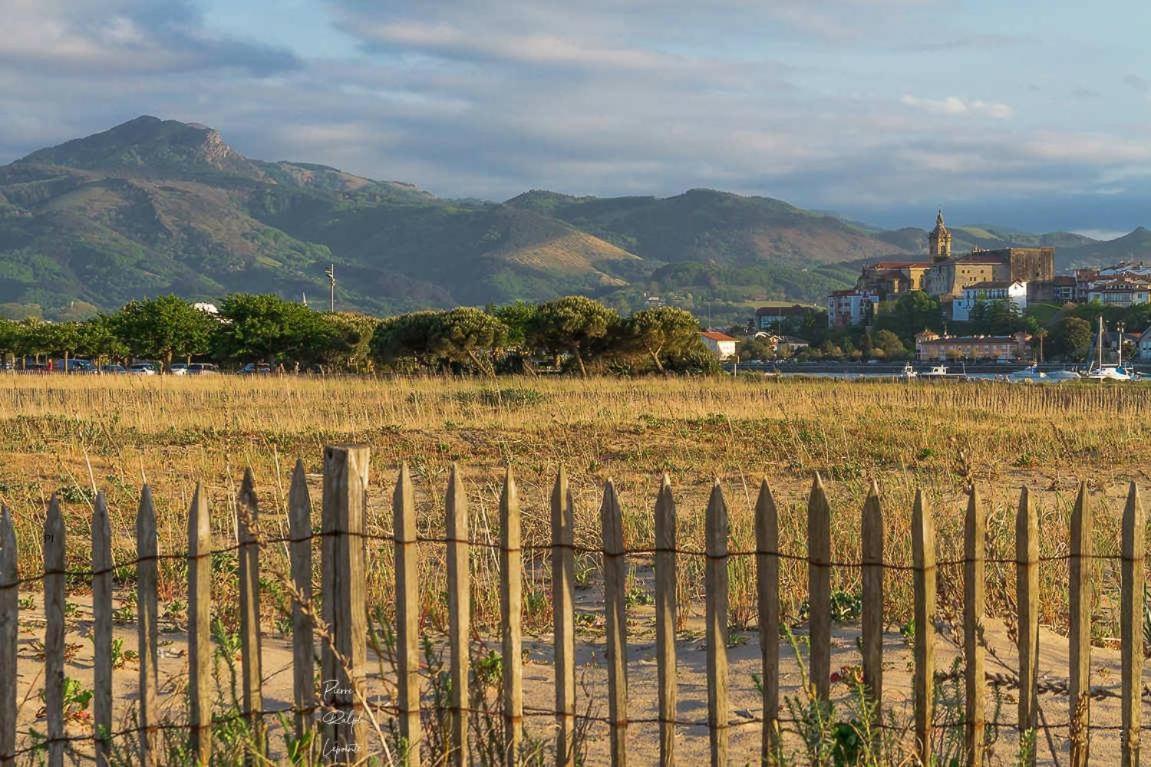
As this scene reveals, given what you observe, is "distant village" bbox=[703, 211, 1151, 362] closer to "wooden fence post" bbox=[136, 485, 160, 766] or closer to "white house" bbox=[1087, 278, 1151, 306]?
"white house" bbox=[1087, 278, 1151, 306]

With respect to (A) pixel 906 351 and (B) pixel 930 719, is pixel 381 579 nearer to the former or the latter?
(B) pixel 930 719

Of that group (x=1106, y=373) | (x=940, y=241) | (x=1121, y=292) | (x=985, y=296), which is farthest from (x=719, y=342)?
(x=940, y=241)

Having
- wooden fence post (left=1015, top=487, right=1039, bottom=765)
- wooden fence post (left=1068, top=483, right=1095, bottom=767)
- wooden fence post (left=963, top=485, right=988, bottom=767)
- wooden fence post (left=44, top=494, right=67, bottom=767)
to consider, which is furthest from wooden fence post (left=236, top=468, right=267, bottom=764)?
wooden fence post (left=1068, top=483, right=1095, bottom=767)

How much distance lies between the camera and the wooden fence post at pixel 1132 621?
4.03 meters

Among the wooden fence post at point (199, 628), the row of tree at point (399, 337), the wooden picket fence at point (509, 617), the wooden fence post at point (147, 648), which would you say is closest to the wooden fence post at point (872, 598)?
the wooden picket fence at point (509, 617)

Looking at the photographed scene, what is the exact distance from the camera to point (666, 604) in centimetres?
397

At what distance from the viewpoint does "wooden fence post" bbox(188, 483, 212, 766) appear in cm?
395

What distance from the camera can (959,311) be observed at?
152 metres

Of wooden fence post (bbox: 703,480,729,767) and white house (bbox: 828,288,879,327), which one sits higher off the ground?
white house (bbox: 828,288,879,327)

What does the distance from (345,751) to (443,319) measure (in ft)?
129

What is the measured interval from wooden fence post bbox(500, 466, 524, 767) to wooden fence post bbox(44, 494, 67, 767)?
147 centimetres

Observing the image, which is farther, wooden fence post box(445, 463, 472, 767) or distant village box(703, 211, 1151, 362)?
distant village box(703, 211, 1151, 362)

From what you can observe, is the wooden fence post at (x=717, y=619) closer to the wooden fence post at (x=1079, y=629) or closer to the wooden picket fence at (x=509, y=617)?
the wooden picket fence at (x=509, y=617)

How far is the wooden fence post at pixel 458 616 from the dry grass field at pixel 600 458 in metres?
0.60
